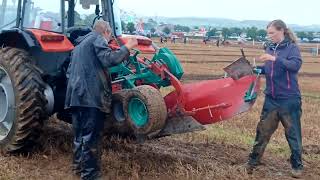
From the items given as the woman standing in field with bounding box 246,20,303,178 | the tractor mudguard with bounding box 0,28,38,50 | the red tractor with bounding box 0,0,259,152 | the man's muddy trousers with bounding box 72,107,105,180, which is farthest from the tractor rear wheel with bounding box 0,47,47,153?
the woman standing in field with bounding box 246,20,303,178

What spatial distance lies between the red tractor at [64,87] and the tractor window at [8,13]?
2 centimetres

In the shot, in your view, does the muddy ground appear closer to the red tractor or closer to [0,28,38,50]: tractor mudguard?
the red tractor

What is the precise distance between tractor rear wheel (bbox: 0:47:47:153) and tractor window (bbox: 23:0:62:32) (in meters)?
0.45

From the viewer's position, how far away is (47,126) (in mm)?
7336

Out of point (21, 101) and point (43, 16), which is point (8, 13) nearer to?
point (43, 16)

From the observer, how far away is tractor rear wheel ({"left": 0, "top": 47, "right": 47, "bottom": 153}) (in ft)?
18.1

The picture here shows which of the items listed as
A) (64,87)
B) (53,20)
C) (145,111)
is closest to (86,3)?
(53,20)

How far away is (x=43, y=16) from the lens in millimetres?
6141

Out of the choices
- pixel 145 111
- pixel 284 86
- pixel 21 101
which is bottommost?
pixel 21 101

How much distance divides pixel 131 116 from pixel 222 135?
2661 mm

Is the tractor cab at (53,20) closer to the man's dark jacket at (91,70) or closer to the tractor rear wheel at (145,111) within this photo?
the man's dark jacket at (91,70)

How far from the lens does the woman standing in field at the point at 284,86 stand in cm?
547

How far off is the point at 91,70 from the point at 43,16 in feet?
4.95

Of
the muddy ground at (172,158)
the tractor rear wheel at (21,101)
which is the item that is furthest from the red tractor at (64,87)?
the muddy ground at (172,158)
